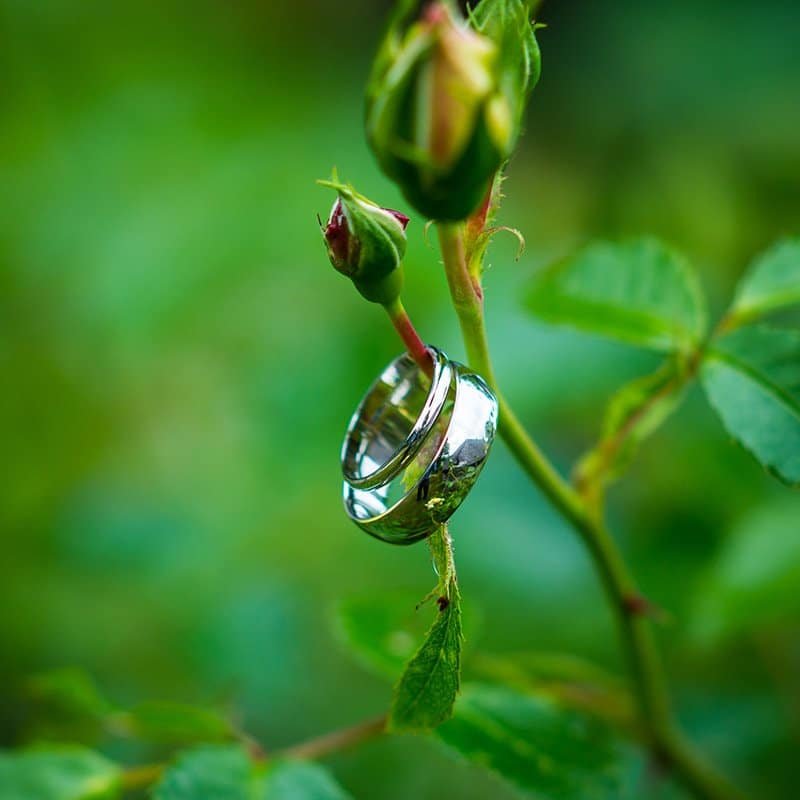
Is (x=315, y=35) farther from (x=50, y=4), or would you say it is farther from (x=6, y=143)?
(x=6, y=143)

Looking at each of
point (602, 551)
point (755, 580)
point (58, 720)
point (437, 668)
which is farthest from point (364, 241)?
point (58, 720)

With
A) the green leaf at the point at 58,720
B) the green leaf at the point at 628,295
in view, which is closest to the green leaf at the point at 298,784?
the green leaf at the point at 58,720

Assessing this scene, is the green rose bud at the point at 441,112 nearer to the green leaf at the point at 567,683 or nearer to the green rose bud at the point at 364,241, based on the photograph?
the green rose bud at the point at 364,241

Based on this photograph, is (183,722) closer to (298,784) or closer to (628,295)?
(298,784)

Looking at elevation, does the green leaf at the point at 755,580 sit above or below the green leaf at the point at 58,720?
above

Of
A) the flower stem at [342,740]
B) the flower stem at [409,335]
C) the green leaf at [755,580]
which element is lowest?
the flower stem at [342,740]

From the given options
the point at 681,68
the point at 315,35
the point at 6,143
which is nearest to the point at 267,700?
the point at 6,143
